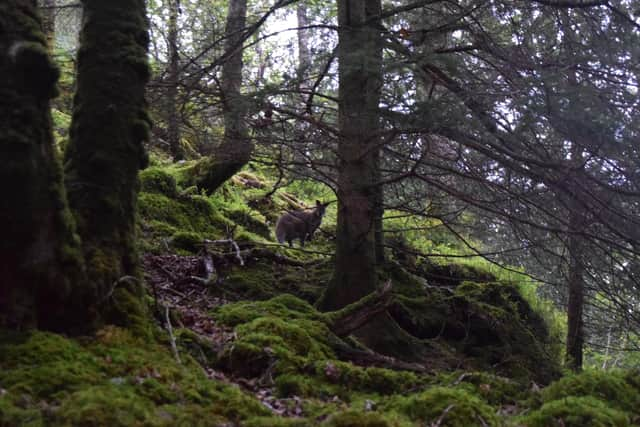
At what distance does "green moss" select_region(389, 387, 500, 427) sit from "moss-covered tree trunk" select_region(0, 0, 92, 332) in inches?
87.5

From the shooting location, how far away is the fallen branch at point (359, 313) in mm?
5672

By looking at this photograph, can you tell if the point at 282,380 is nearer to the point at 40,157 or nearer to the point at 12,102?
the point at 40,157

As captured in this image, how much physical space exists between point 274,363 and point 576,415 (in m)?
2.07

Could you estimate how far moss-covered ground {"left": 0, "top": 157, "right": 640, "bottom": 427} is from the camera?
2861 mm

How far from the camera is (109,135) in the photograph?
3820 millimetres

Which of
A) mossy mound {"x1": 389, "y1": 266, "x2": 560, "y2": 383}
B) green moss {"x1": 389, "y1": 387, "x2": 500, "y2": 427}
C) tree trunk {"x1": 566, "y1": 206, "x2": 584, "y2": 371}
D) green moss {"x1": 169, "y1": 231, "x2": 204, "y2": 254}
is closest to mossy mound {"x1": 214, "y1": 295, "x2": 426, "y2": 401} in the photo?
green moss {"x1": 389, "y1": 387, "x2": 500, "y2": 427}

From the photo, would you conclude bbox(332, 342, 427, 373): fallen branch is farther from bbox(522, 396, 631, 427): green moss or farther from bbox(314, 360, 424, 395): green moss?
bbox(522, 396, 631, 427): green moss

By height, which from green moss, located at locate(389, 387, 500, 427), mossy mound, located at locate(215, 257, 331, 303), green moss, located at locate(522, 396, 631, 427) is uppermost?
mossy mound, located at locate(215, 257, 331, 303)

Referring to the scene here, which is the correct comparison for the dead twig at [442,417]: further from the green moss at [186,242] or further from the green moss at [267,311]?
the green moss at [186,242]

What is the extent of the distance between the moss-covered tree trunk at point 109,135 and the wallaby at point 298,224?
22.5 ft

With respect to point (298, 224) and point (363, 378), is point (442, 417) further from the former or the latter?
point (298, 224)

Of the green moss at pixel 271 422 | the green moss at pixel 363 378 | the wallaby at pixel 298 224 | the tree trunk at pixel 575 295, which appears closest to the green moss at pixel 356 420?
the green moss at pixel 271 422

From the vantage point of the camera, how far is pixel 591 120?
4961 mm

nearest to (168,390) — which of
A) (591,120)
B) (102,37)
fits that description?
(102,37)
